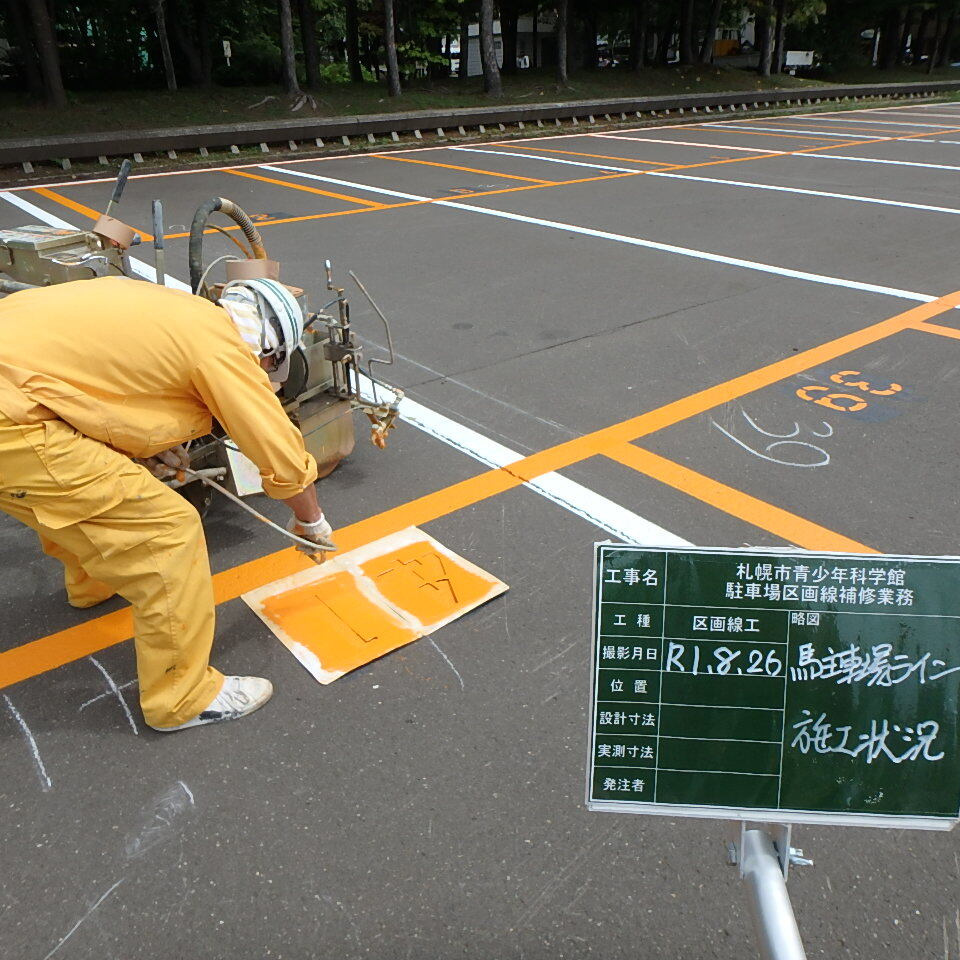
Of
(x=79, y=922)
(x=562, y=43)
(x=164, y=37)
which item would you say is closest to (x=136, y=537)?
(x=79, y=922)

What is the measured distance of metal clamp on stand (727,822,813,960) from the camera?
4.81ft

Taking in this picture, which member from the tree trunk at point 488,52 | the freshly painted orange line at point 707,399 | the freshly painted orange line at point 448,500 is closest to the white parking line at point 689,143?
the tree trunk at point 488,52

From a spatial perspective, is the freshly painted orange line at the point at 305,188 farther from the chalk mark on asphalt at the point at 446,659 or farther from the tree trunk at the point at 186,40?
the tree trunk at the point at 186,40

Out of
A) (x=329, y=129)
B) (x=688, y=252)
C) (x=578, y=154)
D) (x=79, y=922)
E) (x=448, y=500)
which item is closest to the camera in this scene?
(x=79, y=922)

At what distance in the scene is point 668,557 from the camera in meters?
1.57

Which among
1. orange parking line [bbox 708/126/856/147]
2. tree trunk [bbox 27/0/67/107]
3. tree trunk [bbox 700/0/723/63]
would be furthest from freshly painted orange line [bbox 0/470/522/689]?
tree trunk [bbox 700/0/723/63]

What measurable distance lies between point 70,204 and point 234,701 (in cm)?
1150

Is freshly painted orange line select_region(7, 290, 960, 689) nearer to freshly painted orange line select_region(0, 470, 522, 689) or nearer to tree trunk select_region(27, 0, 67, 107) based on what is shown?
freshly painted orange line select_region(0, 470, 522, 689)

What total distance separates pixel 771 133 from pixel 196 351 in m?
20.0

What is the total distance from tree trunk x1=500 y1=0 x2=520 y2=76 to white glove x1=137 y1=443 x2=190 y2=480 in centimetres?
3007

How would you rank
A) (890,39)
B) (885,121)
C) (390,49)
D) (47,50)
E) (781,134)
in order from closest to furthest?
(47,50) < (781,134) < (390,49) < (885,121) < (890,39)

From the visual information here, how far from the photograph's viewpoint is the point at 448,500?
4000 mm

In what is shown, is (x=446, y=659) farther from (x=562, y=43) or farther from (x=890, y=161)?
(x=562, y=43)

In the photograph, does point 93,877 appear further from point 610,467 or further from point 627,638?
point 610,467
